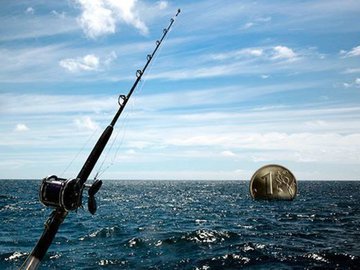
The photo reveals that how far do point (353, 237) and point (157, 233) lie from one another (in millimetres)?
14151

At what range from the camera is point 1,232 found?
29031 millimetres

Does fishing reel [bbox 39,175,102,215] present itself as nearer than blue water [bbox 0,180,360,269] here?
Yes

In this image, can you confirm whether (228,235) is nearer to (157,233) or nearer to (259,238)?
(259,238)

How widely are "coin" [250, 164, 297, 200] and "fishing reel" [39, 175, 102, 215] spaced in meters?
7.65

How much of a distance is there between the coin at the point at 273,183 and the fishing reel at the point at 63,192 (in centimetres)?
765

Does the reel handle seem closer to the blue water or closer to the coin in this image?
the coin

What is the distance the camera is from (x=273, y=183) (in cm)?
1302

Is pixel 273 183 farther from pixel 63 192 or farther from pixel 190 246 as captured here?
pixel 190 246

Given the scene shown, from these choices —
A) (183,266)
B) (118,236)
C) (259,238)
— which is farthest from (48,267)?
(259,238)

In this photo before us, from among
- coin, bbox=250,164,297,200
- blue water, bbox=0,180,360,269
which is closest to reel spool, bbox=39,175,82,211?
coin, bbox=250,164,297,200

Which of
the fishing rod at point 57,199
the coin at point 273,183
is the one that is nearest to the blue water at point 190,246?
the coin at point 273,183

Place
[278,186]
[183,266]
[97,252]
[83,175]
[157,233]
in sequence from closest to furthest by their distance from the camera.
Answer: [83,175] → [278,186] → [183,266] → [97,252] → [157,233]

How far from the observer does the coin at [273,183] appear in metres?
12.3

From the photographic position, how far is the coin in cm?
1233
